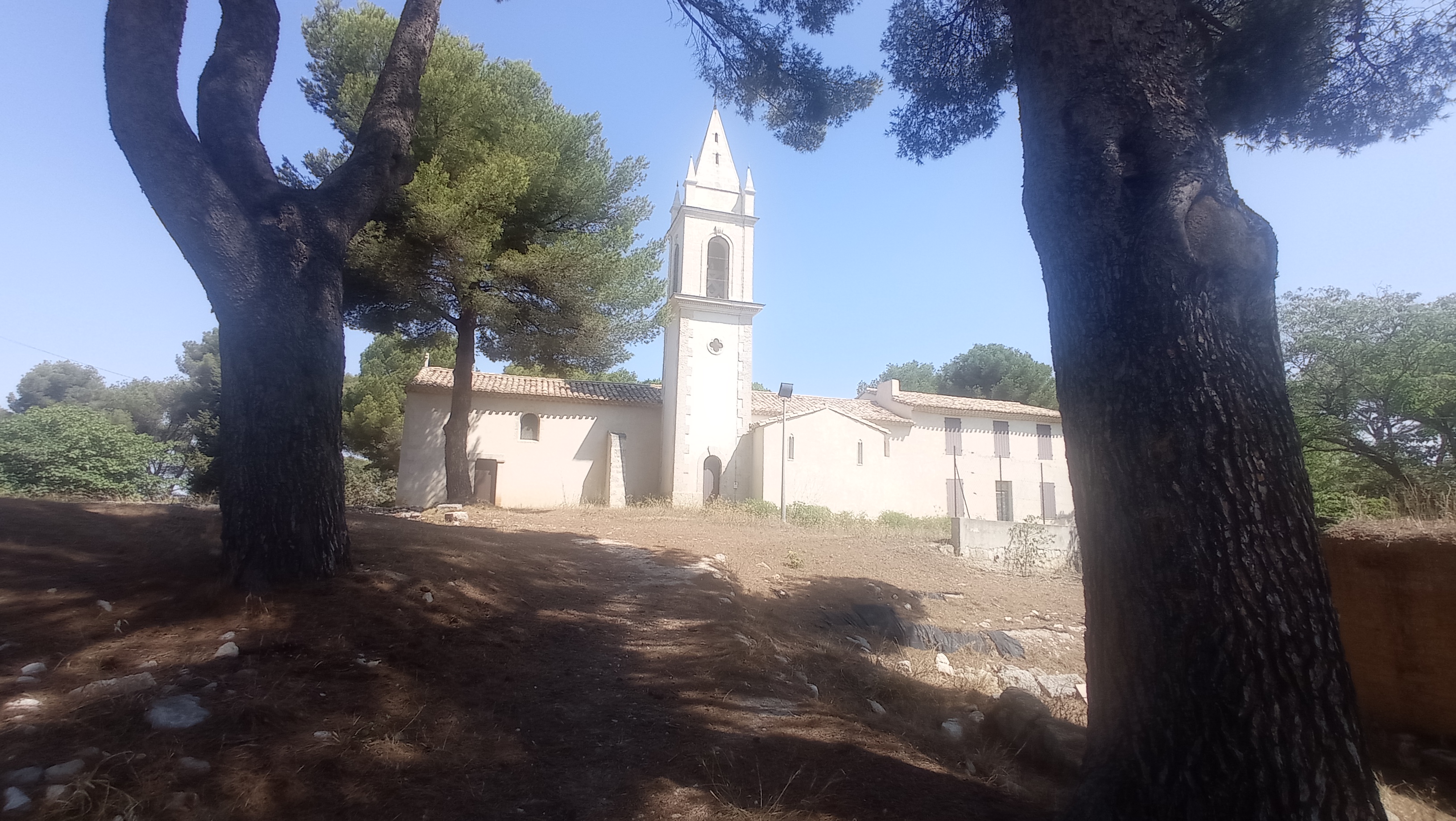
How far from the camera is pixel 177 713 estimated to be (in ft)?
9.46

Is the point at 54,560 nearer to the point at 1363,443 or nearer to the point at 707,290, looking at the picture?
the point at 1363,443

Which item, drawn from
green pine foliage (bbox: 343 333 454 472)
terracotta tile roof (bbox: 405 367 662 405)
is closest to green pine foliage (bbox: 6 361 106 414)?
green pine foliage (bbox: 343 333 454 472)

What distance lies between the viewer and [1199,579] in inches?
95.3

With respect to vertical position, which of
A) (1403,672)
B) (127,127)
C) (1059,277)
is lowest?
(1403,672)

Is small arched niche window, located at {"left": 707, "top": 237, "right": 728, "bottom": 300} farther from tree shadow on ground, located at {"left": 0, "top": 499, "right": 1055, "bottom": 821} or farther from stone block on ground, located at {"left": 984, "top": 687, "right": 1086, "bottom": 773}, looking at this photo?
stone block on ground, located at {"left": 984, "top": 687, "right": 1086, "bottom": 773}

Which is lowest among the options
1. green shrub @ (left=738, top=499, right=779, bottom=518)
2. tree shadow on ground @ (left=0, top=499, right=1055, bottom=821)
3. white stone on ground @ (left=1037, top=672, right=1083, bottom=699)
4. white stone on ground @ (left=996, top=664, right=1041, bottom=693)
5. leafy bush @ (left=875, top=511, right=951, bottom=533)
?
white stone on ground @ (left=1037, top=672, right=1083, bottom=699)

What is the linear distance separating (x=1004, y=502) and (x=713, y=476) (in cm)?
1256

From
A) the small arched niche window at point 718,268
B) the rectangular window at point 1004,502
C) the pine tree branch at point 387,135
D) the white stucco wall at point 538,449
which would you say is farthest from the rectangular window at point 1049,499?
the pine tree branch at point 387,135

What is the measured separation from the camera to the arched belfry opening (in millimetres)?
21609

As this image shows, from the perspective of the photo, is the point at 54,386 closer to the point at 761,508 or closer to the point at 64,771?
the point at 761,508

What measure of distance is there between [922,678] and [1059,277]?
444 centimetres

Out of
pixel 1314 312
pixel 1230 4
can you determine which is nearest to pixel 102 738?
pixel 1230 4

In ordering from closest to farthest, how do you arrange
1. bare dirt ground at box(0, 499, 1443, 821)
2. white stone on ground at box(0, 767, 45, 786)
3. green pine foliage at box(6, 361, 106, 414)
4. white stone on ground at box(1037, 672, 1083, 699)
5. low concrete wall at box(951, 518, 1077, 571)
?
white stone on ground at box(0, 767, 45, 786)
bare dirt ground at box(0, 499, 1443, 821)
white stone on ground at box(1037, 672, 1083, 699)
low concrete wall at box(951, 518, 1077, 571)
green pine foliage at box(6, 361, 106, 414)

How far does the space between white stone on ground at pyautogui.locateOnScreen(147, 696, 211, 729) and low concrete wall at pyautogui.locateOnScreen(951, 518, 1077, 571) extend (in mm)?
13150
